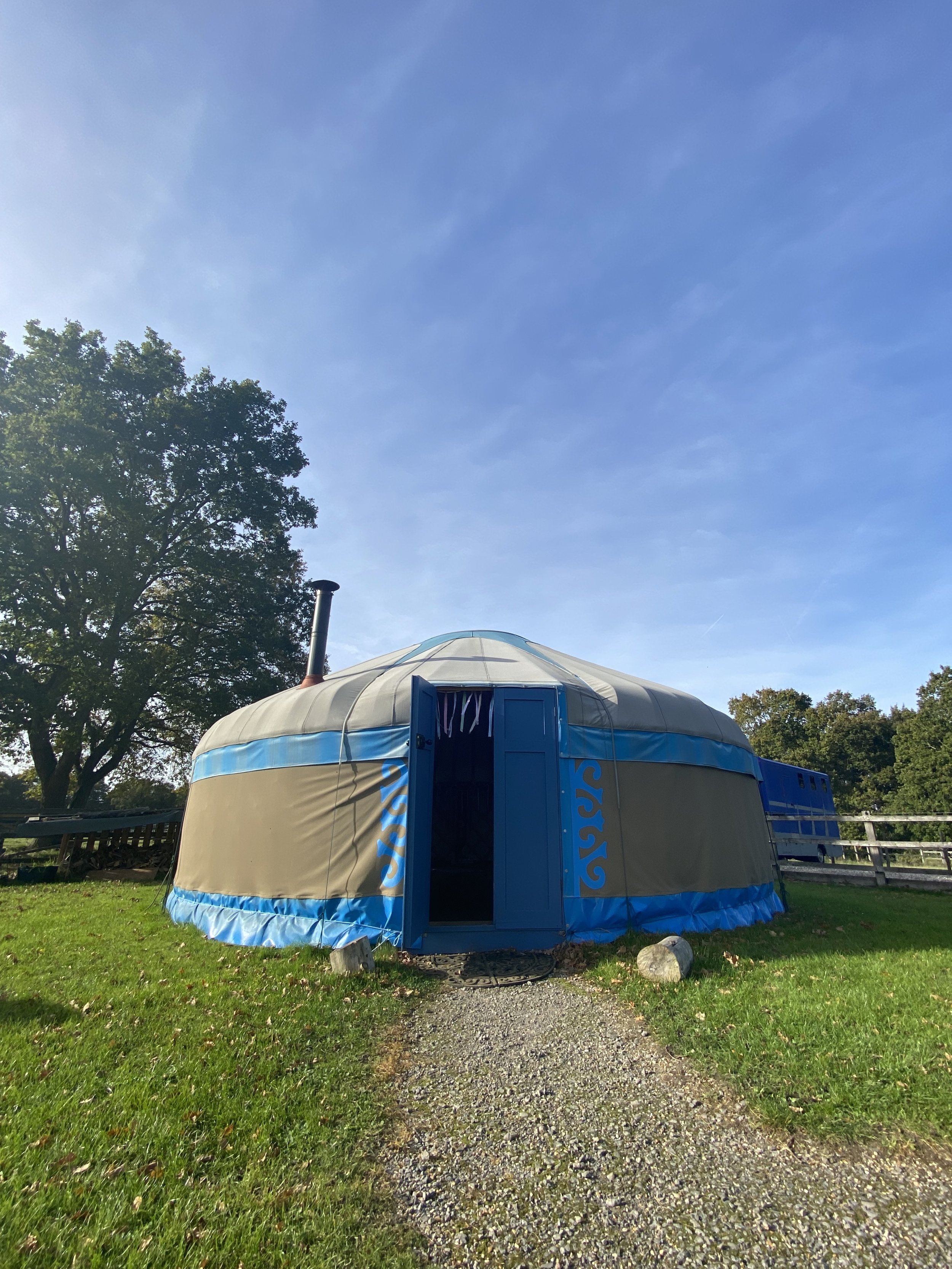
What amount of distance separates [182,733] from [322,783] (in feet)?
44.2

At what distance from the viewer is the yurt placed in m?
5.69

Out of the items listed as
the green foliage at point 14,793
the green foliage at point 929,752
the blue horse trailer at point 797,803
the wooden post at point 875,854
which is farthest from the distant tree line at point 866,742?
the green foliage at point 14,793

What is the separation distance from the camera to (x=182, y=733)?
57.9 feet

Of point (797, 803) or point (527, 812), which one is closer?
point (527, 812)

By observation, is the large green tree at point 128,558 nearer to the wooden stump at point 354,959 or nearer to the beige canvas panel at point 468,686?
the beige canvas panel at point 468,686

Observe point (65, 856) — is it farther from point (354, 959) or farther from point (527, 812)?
point (527, 812)

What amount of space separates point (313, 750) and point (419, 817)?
4.96 ft

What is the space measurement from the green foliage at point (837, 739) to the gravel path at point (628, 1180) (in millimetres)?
34995

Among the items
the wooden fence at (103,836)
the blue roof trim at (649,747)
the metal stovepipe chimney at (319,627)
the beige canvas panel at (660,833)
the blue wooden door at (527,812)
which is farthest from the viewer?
the wooden fence at (103,836)

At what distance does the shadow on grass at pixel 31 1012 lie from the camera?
3.80 meters

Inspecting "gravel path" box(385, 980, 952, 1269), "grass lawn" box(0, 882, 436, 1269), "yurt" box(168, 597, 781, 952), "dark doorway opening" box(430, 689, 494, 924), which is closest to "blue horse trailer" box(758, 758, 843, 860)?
"dark doorway opening" box(430, 689, 494, 924)

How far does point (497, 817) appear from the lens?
5.97 m

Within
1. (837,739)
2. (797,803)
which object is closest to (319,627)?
(797,803)

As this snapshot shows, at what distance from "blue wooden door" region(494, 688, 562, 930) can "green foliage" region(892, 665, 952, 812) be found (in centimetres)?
2947
